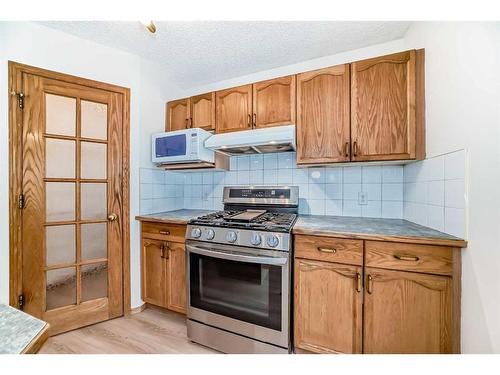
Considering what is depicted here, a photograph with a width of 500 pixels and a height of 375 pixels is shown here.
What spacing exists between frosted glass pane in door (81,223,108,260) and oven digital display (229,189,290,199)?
47.5 inches

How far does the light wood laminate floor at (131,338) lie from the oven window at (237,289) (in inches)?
13.0

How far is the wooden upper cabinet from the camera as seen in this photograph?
4.95ft

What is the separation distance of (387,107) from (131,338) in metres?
2.55

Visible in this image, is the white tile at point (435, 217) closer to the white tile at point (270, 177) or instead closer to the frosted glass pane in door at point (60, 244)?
the white tile at point (270, 177)

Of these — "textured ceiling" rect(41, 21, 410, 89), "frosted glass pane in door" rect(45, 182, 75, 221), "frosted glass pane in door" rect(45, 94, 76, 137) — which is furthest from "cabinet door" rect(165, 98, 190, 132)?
"frosted glass pane in door" rect(45, 182, 75, 221)

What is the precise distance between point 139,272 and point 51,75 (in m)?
1.81

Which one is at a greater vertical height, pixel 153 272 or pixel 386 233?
pixel 386 233

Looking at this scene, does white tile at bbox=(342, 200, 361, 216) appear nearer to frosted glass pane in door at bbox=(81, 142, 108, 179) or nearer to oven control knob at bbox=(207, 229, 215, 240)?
oven control knob at bbox=(207, 229, 215, 240)

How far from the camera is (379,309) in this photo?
129cm

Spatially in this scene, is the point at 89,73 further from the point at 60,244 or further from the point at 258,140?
the point at 258,140

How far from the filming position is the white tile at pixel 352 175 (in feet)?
6.49

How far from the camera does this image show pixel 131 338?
68.6 inches

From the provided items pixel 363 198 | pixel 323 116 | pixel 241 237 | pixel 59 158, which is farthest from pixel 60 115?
pixel 363 198

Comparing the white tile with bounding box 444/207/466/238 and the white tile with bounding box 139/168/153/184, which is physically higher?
the white tile with bounding box 139/168/153/184
